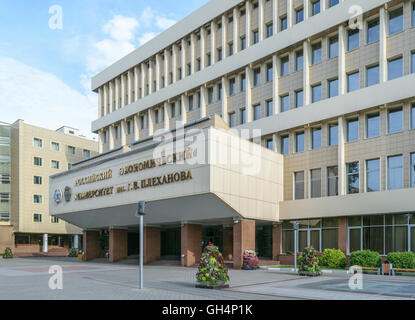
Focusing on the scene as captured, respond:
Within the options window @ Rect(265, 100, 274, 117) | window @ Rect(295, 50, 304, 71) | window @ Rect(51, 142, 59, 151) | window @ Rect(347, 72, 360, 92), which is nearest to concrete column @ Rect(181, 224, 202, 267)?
window @ Rect(265, 100, 274, 117)

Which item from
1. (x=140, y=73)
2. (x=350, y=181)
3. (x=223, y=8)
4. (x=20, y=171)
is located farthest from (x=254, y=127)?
(x=20, y=171)

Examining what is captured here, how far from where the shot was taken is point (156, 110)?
52.2 m

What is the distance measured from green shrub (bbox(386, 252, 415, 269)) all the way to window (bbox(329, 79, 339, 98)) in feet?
Result: 43.7

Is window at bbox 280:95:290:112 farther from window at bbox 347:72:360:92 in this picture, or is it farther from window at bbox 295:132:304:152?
window at bbox 347:72:360:92

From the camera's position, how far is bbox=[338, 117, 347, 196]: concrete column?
112 ft

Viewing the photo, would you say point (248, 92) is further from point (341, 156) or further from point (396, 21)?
point (396, 21)

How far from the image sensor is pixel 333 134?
3594cm

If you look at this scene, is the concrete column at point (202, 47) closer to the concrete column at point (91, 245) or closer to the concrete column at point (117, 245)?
the concrete column at point (117, 245)

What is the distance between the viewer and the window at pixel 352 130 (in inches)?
1353

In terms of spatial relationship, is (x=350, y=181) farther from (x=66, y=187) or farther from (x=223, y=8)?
(x=66, y=187)

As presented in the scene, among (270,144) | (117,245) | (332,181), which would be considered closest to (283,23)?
(270,144)

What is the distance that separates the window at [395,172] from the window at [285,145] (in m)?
8.95
